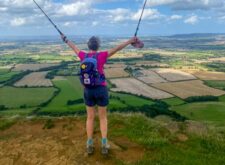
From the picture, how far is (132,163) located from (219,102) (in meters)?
67.6

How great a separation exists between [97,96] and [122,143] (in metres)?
2.46

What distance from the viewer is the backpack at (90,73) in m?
10.1

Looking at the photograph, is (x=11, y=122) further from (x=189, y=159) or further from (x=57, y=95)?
(x=57, y=95)

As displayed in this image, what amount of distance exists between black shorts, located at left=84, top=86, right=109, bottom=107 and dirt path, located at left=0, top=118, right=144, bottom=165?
1.61 m

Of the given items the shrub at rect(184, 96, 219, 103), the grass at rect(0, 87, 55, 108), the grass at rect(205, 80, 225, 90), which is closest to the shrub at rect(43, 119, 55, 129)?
the grass at rect(0, 87, 55, 108)

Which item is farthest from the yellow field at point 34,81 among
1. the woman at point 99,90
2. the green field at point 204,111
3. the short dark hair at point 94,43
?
the short dark hair at point 94,43

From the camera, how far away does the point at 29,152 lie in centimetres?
1187

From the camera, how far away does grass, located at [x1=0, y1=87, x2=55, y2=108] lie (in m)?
72.4

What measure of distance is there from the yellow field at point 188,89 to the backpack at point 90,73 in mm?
70506

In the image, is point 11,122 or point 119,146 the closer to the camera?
point 119,146

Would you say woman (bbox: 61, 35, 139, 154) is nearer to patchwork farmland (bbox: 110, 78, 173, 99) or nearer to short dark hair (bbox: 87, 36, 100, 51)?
short dark hair (bbox: 87, 36, 100, 51)

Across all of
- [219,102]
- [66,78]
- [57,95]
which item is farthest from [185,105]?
[66,78]

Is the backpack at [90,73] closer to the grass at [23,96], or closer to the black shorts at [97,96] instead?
the black shorts at [97,96]

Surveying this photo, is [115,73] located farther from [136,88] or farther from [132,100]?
[132,100]
